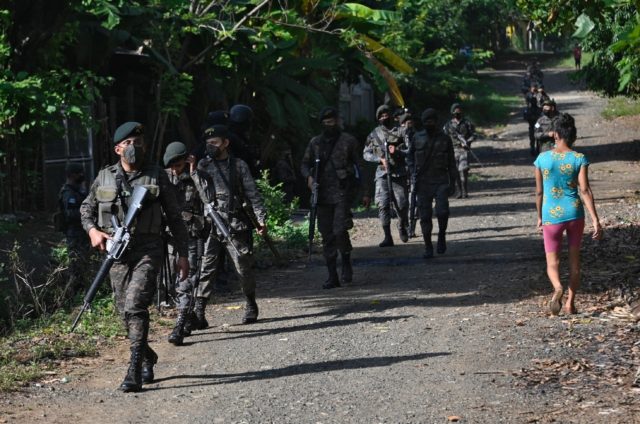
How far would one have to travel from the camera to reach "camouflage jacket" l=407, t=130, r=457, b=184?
50.0ft

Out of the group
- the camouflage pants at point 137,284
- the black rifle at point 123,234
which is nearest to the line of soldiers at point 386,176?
the camouflage pants at point 137,284

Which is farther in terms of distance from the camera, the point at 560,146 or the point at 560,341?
the point at 560,146

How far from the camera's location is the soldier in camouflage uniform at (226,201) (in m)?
10.7

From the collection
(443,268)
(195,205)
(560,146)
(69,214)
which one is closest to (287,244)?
(443,268)

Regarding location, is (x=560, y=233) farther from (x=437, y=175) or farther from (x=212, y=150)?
(x=437, y=175)

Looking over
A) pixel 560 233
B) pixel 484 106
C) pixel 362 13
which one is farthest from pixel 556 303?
pixel 484 106

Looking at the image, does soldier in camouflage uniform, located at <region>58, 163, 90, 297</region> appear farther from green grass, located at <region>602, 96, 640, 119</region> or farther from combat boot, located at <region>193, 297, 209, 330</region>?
green grass, located at <region>602, 96, 640, 119</region>

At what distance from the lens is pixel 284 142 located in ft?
84.7

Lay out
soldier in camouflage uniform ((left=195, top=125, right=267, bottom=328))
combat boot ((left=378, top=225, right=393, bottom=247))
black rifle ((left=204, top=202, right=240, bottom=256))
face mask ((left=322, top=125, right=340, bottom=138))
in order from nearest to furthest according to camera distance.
Answer: black rifle ((left=204, top=202, right=240, bottom=256)) < soldier in camouflage uniform ((left=195, top=125, right=267, bottom=328)) < face mask ((left=322, top=125, right=340, bottom=138)) < combat boot ((left=378, top=225, right=393, bottom=247))

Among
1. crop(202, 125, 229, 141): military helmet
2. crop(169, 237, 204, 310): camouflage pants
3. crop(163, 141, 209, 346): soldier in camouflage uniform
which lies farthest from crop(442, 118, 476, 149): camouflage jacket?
crop(202, 125, 229, 141): military helmet

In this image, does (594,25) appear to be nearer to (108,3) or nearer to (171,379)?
(171,379)

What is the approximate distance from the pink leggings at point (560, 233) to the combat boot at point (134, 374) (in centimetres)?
391

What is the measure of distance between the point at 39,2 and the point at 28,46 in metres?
0.64

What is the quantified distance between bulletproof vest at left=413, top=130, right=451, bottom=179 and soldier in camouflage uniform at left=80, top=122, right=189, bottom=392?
708cm
